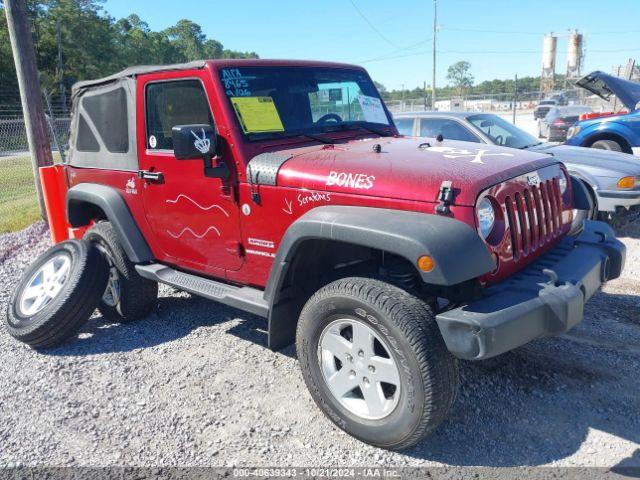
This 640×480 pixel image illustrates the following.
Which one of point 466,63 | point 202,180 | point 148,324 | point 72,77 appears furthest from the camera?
point 466,63

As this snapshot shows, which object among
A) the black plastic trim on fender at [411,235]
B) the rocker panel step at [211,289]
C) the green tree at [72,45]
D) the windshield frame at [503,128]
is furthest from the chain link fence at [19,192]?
the green tree at [72,45]

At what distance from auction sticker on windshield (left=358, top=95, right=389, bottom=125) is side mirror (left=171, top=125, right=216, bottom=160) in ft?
4.88

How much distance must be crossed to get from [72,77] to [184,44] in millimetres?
34578

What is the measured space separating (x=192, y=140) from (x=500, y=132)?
5237mm

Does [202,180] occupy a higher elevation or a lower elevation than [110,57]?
lower

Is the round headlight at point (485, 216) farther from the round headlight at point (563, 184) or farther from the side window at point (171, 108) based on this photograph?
the side window at point (171, 108)

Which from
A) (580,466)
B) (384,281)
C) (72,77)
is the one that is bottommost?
(580,466)

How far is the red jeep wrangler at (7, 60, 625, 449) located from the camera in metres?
2.57

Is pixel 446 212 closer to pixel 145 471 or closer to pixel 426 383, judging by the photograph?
pixel 426 383

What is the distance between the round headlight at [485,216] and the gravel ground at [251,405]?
3.78 ft

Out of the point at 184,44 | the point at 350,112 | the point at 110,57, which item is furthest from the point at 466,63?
the point at 350,112

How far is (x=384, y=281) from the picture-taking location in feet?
9.21

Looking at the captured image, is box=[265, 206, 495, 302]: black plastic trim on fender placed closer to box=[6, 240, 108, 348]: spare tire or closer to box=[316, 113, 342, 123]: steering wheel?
box=[316, 113, 342, 123]: steering wheel

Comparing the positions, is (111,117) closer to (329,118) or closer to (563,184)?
(329,118)
